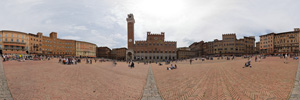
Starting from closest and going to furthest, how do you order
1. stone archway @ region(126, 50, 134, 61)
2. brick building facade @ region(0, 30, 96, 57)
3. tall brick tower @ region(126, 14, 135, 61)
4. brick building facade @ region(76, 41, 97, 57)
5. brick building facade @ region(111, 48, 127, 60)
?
brick building facade @ region(0, 30, 96, 57) < stone archway @ region(126, 50, 134, 61) < brick building facade @ region(76, 41, 97, 57) < tall brick tower @ region(126, 14, 135, 61) < brick building facade @ region(111, 48, 127, 60)

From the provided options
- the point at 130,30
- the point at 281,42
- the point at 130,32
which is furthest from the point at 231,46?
the point at 130,30

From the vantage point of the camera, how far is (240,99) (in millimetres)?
8438

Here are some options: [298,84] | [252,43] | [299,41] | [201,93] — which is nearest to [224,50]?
[252,43]

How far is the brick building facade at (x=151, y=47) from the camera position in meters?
79.2

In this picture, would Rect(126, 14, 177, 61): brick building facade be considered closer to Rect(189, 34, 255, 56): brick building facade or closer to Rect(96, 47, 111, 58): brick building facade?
Rect(189, 34, 255, 56): brick building facade

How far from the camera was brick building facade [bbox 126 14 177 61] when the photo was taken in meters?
→ 79.2

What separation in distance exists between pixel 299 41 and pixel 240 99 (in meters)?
77.6

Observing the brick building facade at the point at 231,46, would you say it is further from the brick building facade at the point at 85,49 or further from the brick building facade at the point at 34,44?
the brick building facade at the point at 34,44

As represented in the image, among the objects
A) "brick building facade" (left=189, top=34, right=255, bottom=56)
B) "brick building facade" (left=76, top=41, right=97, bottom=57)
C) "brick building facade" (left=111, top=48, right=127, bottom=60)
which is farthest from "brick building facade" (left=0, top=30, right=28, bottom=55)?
"brick building facade" (left=189, top=34, right=255, bottom=56)

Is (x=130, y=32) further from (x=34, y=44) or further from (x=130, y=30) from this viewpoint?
(x=34, y=44)

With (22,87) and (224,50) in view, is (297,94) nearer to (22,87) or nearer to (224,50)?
(22,87)

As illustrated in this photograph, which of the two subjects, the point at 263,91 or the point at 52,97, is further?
the point at 263,91

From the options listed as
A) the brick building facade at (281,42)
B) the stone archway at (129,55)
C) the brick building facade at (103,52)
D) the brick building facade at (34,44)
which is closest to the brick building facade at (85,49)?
the brick building facade at (34,44)

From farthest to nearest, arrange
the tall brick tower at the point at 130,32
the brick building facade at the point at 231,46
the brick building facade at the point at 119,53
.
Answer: the brick building facade at the point at 119,53, the tall brick tower at the point at 130,32, the brick building facade at the point at 231,46
